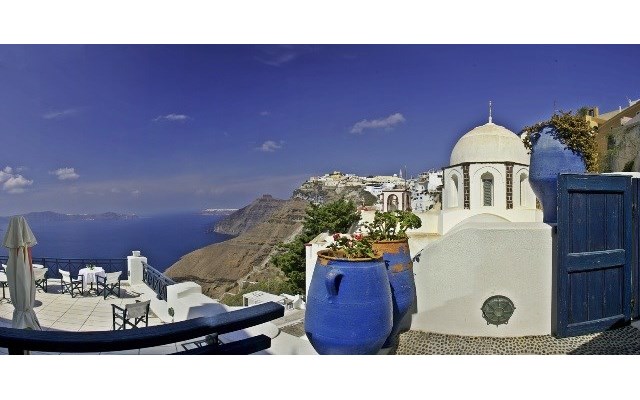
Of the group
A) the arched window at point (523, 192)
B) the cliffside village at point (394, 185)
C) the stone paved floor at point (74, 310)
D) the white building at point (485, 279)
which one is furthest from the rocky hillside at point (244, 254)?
the white building at point (485, 279)

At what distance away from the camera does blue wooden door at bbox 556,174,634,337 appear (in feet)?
9.35

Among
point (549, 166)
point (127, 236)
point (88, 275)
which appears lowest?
point (88, 275)

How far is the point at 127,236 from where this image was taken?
15.6 feet

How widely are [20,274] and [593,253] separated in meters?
4.34

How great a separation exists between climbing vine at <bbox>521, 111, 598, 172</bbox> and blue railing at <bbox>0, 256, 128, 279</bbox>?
5.01 meters

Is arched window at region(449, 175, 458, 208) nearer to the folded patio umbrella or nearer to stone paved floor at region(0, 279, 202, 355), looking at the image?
stone paved floor at region(0, 279, 202, 355)

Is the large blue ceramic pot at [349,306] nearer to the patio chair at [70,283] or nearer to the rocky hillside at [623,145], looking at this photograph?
the patio chair at [70,283]

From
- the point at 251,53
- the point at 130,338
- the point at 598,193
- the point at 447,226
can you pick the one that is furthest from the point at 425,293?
the point at 447,226

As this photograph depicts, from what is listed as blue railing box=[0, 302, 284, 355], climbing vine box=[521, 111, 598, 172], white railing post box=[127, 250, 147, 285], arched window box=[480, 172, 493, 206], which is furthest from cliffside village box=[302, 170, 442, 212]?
blue railing box=[0, 302, 284, 355]

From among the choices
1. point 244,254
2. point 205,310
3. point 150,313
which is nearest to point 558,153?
point 205,310

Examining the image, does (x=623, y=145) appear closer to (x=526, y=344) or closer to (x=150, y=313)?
(x=526, y=344)

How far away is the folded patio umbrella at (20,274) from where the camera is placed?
2.79 metres

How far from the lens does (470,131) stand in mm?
10125

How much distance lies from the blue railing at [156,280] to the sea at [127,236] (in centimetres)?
8
